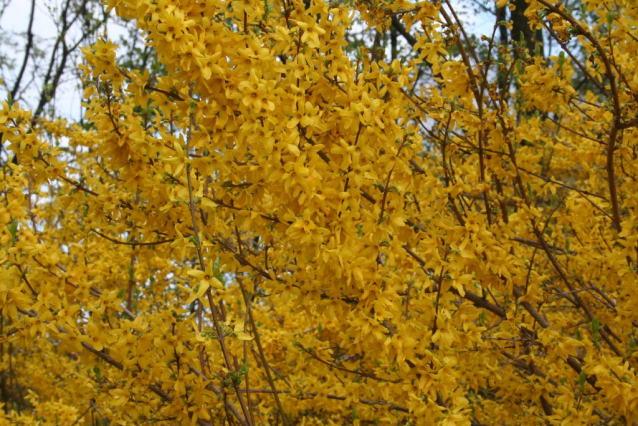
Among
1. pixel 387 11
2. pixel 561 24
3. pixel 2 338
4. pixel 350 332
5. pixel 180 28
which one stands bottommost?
pixel 350 332

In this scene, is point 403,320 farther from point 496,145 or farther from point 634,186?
point 634,186

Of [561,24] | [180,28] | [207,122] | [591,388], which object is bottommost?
[591,388]

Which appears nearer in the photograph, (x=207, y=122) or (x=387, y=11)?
(x=207, y=122)

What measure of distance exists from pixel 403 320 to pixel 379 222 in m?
0.53

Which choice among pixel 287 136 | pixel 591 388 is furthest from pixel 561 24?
pixel 591 388

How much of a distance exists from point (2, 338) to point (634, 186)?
3.24 m

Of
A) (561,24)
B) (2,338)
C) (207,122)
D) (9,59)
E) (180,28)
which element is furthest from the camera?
(9,59)

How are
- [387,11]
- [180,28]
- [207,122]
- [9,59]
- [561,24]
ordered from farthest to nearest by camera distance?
[9,59] < [387,11] < [561,24] < [207,122] < [180,28]

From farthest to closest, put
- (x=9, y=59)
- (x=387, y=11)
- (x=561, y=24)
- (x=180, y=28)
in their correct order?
1. (x=9, y=59)
2. (x=387, y=11)
3. (x=561, y=24)
4. (x=180, y=28)

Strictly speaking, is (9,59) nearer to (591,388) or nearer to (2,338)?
(2,338)

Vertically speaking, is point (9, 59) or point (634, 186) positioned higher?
point (9, 59)

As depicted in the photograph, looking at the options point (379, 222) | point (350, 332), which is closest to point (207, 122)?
point (379, 222)

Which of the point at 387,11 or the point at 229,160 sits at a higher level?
the point at 387,11

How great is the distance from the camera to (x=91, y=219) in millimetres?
2922
